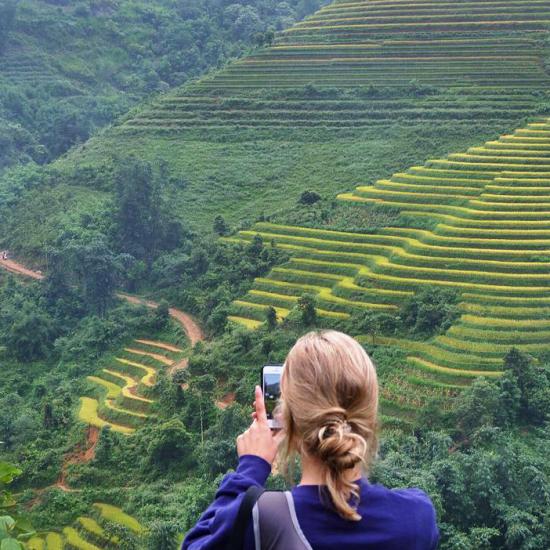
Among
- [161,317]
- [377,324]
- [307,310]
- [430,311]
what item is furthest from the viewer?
[161,317]

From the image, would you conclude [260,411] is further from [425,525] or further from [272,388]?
[425,525]

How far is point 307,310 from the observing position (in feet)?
71.1

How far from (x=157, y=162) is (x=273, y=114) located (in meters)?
5.48

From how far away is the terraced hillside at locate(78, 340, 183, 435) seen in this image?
70.6 feet

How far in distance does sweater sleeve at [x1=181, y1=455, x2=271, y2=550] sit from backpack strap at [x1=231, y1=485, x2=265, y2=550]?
0.02 m

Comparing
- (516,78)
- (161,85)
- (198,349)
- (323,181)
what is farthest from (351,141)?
(161,85)

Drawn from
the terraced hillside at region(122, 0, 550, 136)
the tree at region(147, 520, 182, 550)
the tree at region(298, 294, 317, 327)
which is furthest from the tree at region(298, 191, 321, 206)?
the tree at region(147, 520, 182, 550)

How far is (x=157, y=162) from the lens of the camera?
34812 millimetres

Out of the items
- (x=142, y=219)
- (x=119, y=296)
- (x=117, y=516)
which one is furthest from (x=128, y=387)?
(x=142, y=219)

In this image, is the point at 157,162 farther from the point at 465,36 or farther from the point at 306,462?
the point at 306,462

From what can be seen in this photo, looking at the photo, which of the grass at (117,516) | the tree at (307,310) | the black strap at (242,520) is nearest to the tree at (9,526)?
the black strap at (242,520)

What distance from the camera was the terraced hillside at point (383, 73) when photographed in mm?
34750

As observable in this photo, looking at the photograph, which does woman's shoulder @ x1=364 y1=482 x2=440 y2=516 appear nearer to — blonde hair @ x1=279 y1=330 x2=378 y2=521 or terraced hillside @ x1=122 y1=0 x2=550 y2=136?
blonde hair @ x1=279 y1=330 x2=378 y2=521

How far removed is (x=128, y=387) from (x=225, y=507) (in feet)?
69.3
